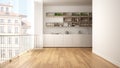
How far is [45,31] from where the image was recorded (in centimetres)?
1013

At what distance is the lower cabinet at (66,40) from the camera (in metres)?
9.56

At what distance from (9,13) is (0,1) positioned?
0.87 metres

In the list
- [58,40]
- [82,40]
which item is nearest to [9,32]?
[58,40]

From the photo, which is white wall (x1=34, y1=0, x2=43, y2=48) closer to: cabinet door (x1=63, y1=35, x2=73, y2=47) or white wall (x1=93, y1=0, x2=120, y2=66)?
cabinet door (x1=63, y1=35, x2=73, y2=47)

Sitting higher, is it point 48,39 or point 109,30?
point 109,30

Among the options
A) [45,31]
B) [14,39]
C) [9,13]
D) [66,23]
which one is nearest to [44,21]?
[45,31]

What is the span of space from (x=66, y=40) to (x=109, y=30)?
15.5 feet

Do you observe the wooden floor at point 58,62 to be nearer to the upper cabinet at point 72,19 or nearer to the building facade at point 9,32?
the building facade at point 9,32

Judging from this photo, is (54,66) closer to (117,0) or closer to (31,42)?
(117,0)

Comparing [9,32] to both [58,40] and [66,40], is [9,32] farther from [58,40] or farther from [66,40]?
[66,40]

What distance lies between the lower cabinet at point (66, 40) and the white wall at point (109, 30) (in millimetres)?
3213

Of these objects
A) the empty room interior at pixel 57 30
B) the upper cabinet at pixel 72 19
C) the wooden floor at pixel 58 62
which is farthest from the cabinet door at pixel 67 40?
the wooden floor at pixel 58 62

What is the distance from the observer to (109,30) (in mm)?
5008

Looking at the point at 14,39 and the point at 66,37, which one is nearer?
the point at 14,39
